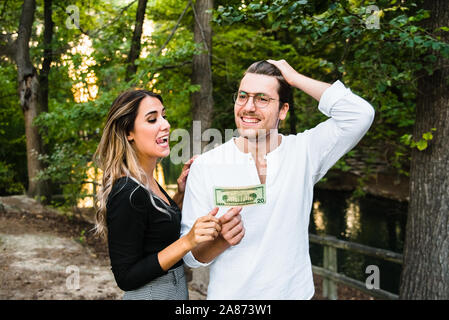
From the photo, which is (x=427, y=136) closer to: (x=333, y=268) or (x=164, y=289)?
(x=164, y=289)

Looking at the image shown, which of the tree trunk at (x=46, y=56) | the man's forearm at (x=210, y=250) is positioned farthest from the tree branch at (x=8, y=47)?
the man's forearm at (x=210, y=250)

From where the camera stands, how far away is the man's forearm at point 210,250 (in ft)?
6.37

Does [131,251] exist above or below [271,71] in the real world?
below

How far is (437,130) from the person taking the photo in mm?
3969

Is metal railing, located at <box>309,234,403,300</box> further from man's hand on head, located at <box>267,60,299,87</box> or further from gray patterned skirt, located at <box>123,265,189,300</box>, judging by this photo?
man's hand on head, located at <box>267,60,299,87</box>

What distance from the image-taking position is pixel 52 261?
22.5 feet

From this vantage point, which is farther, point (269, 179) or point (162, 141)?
point (162, 141)

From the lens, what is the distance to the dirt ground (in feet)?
18.4

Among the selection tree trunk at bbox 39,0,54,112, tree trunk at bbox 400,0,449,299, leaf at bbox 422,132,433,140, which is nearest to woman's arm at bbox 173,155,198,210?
leaf at bbox 422,132,433,140

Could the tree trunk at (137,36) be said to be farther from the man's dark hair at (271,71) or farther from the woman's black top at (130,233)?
the woman's black top at (130,233)

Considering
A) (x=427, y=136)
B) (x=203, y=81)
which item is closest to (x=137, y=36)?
(x=203, y=81)

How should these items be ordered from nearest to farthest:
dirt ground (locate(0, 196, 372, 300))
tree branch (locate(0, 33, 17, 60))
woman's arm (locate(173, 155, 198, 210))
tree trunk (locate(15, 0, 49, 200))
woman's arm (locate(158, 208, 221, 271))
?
woman's arm (locate(158, 208, 221, 271)), woman's arm (locate(173, 155, 198, 210)), dirt ground (locate(0, 196, 372, 300)), tree trunk (locate(15, 0, 49, 200)), tree branch (locate(0, 33, 17, 60))

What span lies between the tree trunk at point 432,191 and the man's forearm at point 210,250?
301 centimetres

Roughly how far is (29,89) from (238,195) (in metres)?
10.1
